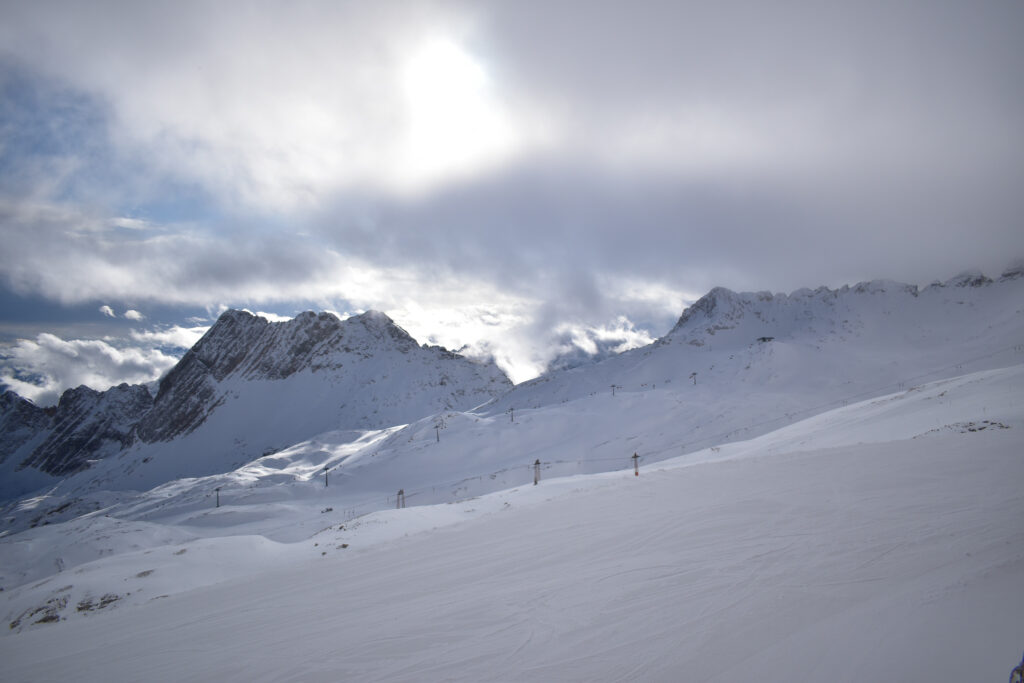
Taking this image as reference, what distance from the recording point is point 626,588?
6.70 metres

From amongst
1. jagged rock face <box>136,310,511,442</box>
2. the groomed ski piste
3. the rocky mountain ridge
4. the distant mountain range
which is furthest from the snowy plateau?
jagged rock face <box>136,310,511,442</box>

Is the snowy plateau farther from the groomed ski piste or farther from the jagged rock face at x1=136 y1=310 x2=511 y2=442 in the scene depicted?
the jagged rock face at x1=136 y1=310 x2=511 y2=442

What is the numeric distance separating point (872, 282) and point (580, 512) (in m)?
133

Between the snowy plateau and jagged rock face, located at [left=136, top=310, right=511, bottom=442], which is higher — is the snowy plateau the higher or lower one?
the lower one

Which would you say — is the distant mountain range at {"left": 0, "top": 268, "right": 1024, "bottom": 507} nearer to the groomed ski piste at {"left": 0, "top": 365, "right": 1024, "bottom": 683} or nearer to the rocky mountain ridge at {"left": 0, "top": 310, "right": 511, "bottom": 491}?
the rocky mountain ridge at {"left": 0, "top": 310, "right": 511, "bottom": 491}

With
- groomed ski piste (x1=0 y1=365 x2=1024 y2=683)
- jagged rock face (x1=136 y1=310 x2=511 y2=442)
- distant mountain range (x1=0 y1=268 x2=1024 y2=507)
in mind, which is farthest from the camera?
jagged rock face (x1=136 y1=310 x2=511 y2=442)

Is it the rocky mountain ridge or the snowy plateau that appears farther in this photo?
the rocky mountain ridge

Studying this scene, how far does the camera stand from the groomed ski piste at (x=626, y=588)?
463cm

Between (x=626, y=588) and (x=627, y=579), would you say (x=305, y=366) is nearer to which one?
(x=627, y=579)

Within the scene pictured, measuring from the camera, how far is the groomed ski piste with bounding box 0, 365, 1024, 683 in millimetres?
4633

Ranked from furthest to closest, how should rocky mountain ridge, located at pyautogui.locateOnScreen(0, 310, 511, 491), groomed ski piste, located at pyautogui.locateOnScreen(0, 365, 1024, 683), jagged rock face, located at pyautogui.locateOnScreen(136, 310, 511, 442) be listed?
1. jagged rock face, located at pyautogui.locateOnScreen(136, 310, 511, 442)
2. rocky mountain ridge, located at pyautogui.locateOnScreen(0, 310, 511, 491)
3. groomed ski piste, located at pyautogui.locateOnScreen(0, 365, 1024, 683)

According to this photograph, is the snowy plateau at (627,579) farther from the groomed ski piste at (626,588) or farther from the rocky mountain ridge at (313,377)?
the rocky mountain ridge at (313,377)

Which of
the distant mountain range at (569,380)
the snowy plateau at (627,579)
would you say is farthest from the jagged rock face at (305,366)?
the snowy plateau at (627,579)

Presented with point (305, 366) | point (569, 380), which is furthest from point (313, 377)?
point (569, 380)
